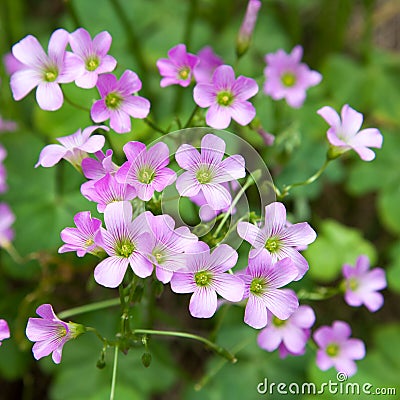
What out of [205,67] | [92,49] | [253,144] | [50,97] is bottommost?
[50,97]

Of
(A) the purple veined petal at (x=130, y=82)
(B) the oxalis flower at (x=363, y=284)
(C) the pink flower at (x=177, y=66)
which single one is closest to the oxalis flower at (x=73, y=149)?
(A) the purple veined petal at (x=130, y=82)

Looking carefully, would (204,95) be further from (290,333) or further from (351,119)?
(290,333)

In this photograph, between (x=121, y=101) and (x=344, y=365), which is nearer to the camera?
(x=121, y=101)

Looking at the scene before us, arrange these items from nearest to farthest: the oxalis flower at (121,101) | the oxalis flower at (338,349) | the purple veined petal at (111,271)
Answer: the purple veined petal at (111,271) < the oxalis flower at (121,101) < the oxalis flower at (338,349)

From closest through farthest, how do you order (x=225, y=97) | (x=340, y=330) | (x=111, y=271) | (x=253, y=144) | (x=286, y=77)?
(x=111, y=271) < (x=225, y=97) < (x=340, y=330) < (x=286, y=77) < (x=253, y=144)

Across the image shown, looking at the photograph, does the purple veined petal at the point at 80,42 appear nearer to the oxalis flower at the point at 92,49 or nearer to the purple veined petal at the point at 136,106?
the oxalis flower at the point at 92,49

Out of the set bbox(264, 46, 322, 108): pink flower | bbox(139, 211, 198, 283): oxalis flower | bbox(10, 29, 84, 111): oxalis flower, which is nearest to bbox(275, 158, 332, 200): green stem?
bbox(139, 211, 198, 283): oxalis flower

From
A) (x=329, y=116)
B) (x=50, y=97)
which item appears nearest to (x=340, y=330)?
(x=329, y=116)
